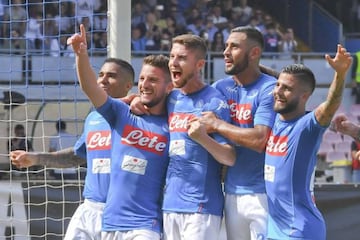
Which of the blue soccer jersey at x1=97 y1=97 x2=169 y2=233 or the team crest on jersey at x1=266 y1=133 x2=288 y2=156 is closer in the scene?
the team crest on jersey at x1=266 y1=133 x2=288 y2=156

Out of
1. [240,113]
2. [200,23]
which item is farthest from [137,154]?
[200,23]

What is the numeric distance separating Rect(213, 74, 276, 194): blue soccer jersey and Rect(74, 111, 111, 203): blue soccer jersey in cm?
84

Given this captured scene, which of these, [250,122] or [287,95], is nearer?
[287,95]

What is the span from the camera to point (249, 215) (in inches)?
209

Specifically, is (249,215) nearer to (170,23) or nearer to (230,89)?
(230,89)

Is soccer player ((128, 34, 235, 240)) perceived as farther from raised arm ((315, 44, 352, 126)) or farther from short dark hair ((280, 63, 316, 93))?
raised arm ((315, 44, 352, 126))

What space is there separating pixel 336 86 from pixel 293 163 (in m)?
0.56

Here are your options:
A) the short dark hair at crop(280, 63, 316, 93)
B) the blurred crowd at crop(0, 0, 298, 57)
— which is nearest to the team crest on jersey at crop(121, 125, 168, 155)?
the short dark hair at crop(280, 63, 316, 93)

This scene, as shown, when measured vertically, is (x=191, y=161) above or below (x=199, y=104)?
below

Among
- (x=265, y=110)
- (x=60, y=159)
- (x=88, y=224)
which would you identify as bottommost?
(x=88, y=224)

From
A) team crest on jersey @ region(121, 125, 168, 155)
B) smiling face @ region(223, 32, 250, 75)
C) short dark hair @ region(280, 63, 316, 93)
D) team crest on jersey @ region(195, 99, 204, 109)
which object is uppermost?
smiling face @ region(223, 32, 250, 75)

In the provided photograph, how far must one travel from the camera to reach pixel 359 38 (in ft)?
62.3

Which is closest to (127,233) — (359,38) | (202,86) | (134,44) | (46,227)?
(202,86)

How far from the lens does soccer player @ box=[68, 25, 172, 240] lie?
5301mm
